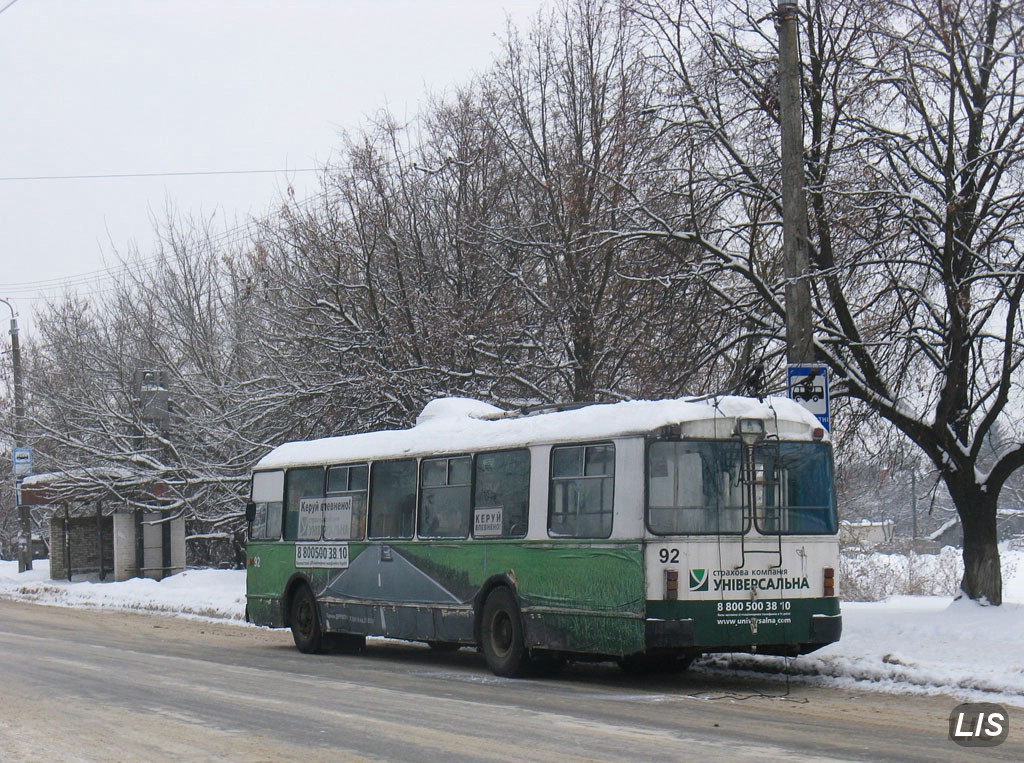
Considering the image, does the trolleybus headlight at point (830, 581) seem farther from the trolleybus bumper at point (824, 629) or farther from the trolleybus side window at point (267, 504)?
the trolleybus side window at point (267, 504)

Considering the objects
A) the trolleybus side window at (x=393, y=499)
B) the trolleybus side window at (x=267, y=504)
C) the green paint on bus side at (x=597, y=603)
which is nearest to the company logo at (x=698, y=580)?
the green paint on bus side at (x=597, y=603)

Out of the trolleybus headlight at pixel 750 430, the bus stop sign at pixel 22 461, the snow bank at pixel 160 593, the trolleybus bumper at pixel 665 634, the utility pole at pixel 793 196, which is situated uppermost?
the utility pole at pixel 793 196

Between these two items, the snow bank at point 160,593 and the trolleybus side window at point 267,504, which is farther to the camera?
the snow bank at point 160,593

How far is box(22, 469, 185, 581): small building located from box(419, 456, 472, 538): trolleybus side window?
18515mm

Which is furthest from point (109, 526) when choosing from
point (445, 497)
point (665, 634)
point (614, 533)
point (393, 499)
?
point (665, 634)

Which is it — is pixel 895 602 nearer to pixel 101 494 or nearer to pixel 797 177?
pixel 797 177

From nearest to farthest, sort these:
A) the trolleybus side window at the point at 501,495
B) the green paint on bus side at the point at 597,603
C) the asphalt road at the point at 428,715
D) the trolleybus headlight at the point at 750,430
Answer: the asphalt road at the point at 428,715 → the green paint on bus side at the point at 597,603 → the trolleybus headlight at the point at 750,430 → the trolleybus side window at the point at 501,495

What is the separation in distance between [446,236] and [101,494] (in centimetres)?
1306

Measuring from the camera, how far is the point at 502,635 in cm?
1505

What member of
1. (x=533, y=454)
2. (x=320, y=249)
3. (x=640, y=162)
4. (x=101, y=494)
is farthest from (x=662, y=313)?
(x=101, y=494)

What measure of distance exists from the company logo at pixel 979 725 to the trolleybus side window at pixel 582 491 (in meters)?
3.75

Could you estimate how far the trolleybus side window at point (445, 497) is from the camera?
15.8 metres

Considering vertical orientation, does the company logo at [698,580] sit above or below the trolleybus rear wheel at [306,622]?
above

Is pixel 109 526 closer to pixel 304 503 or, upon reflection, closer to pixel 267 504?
pixel 267 504
